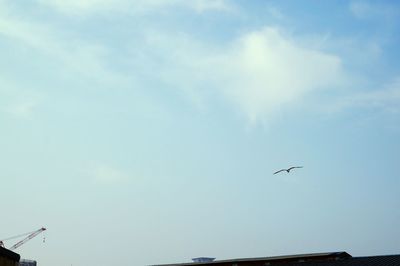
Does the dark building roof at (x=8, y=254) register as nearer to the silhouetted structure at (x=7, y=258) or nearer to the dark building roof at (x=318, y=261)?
the silhouetted structure at (x=7, y=258)

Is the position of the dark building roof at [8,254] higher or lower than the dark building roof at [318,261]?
lower

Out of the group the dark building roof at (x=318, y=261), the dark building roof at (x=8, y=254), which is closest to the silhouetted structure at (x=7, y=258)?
the dark building roof at (x=8, y=254)

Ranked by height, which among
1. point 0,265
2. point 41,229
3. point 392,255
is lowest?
point 0,265

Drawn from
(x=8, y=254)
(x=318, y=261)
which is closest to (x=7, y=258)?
(x=8, y=254)

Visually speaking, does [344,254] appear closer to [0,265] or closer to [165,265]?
[165,265]

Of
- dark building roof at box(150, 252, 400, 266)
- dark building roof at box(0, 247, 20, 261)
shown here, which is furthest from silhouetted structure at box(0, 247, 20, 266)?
dark building roof at box(150, 252, 400, 266)

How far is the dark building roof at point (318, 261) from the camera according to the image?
184 feet

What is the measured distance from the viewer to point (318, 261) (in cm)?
6144

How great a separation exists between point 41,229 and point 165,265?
5024 inches

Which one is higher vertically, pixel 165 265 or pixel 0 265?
pixel 165 265

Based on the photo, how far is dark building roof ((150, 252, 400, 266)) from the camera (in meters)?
56.0

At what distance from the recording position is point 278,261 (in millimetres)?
70500

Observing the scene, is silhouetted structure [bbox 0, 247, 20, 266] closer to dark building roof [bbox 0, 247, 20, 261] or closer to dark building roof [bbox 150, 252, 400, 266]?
dark building roof [bbox 0, 247, 20, 261]

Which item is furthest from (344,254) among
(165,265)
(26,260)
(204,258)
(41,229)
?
(41,229)
